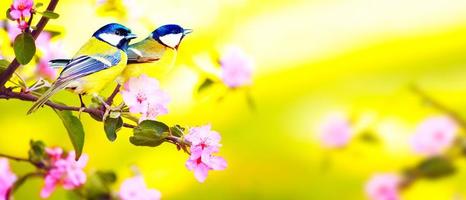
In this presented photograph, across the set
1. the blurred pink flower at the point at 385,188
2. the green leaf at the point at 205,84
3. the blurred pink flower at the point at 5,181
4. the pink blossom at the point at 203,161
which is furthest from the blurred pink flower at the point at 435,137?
the pink blossom at the point at 203,161

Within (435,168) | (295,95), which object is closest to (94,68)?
(435,168)

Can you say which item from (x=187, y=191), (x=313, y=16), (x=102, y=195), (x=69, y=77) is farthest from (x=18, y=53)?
(x=313, y=16)

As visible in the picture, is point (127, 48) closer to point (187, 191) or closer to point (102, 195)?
point (102, 195)

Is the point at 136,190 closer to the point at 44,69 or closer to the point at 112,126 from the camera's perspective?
the point at 44,69

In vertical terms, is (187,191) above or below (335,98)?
below

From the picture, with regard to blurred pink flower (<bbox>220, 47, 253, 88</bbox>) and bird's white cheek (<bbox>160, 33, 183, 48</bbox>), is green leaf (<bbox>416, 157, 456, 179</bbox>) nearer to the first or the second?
blurred pink flower (<bbox>220, 47, 253, 88</bbox>)

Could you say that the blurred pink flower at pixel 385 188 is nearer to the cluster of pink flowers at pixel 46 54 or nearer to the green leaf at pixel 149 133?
the cluster of pink flowers at pixel 46 54

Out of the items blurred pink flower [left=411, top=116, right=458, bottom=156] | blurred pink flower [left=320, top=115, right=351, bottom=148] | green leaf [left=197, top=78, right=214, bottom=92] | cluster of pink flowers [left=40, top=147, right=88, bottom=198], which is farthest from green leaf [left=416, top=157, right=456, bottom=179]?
cluster of pink flowers [left=40, top=147, right=88, bottom=198]
